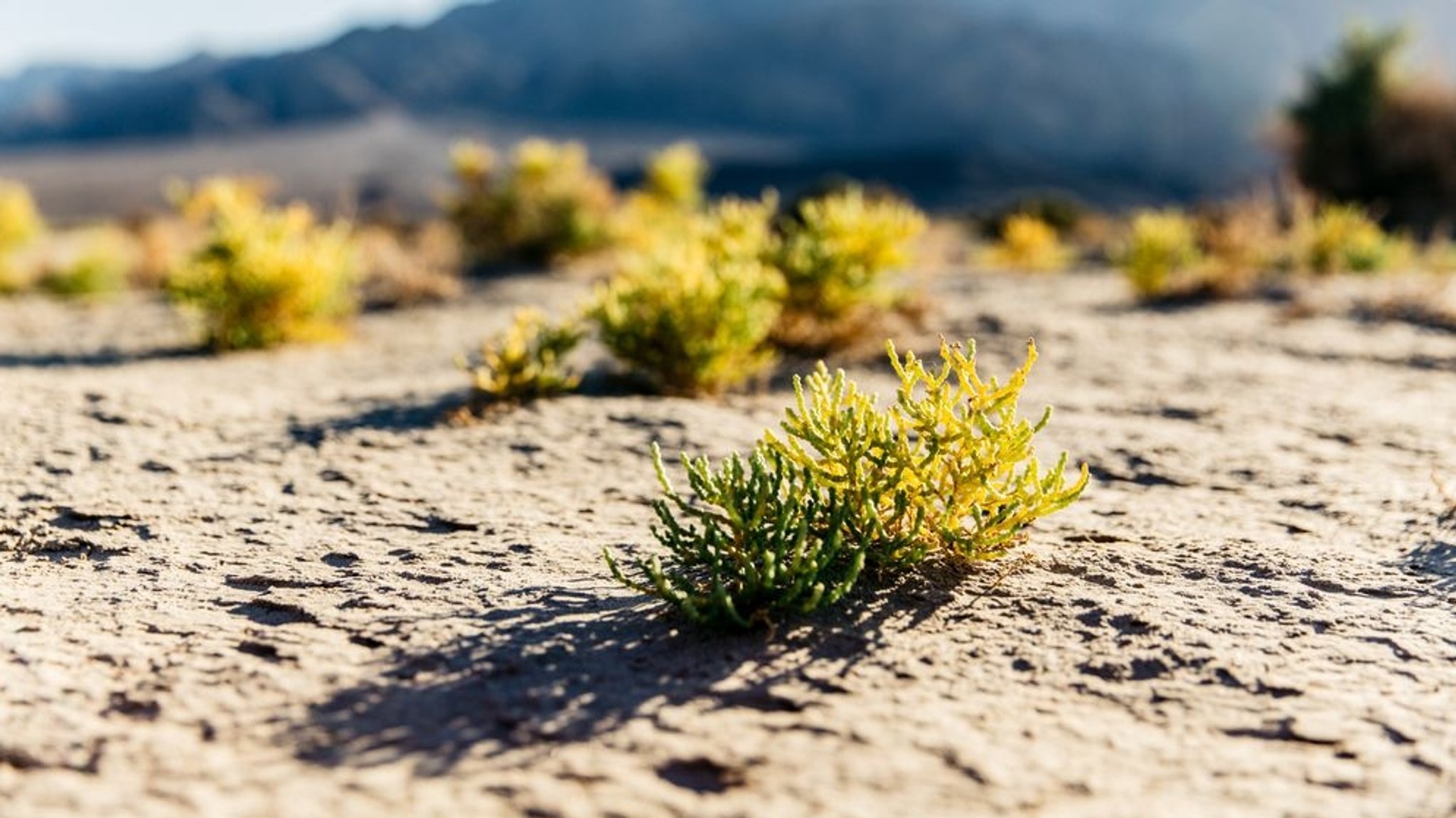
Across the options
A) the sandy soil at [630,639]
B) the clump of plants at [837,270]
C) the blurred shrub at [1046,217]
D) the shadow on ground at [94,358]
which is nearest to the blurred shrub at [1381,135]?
the blurred shrub at [1046,217]

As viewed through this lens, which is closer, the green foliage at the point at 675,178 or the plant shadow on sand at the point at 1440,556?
the plant shadow on sand at the point at 1440,556

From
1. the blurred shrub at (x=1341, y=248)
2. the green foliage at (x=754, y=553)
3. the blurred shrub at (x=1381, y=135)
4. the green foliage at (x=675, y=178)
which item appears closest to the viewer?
the green foliage at (x=754, y=553)

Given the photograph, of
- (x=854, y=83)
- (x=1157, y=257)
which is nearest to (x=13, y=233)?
(x=1157, y=257)

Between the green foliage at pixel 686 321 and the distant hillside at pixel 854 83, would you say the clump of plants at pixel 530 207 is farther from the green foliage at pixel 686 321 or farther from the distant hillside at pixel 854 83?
the distant hillside at pixel 854 83

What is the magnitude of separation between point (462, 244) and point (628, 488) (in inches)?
350

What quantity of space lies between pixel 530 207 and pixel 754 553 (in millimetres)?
9432

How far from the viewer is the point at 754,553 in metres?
3.01

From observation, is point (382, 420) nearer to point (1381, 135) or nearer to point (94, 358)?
point (94, 358)

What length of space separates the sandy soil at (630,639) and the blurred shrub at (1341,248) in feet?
20.2

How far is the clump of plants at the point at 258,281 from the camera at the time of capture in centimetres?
710

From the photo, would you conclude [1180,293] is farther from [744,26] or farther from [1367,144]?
[744,26]

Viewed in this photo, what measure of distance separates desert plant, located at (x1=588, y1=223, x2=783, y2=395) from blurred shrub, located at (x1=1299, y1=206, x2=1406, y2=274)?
7021 mm

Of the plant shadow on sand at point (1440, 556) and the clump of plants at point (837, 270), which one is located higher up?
the clump of plants at point (837, 270)

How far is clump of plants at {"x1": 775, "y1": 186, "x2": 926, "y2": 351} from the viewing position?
264 inches
